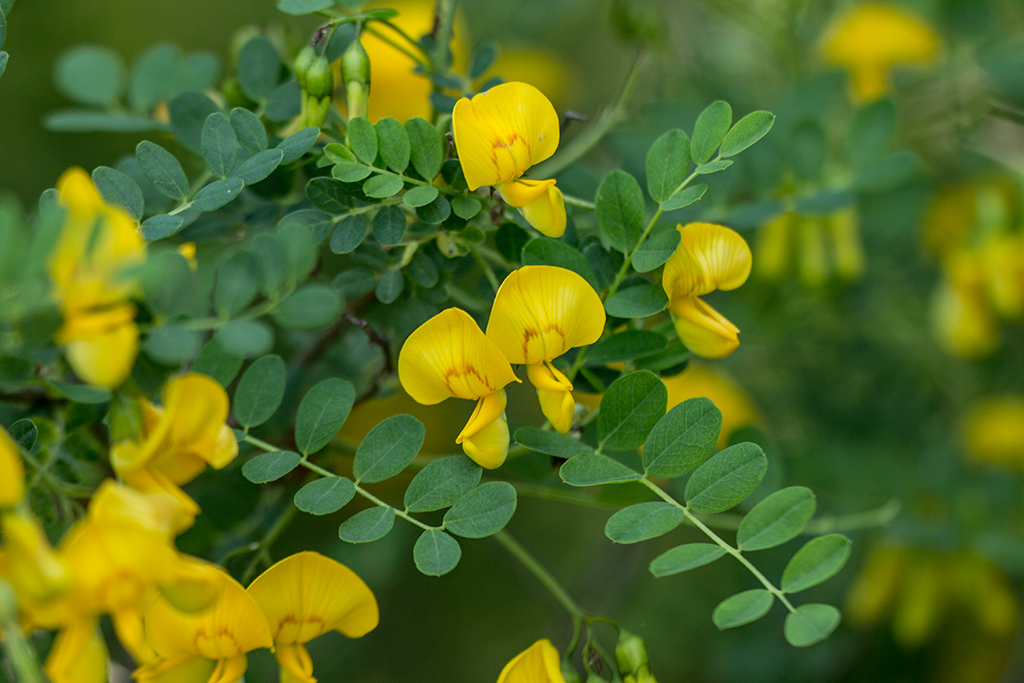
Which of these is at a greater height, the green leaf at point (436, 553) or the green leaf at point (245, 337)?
the green leaf at point (245, 337)

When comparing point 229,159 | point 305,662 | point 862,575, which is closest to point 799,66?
point 862,575

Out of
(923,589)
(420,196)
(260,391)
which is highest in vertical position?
(420,196)

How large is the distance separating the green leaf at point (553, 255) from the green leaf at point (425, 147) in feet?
0.24

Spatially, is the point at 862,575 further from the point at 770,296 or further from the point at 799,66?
the point at 799,66

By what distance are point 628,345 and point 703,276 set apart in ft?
0.19

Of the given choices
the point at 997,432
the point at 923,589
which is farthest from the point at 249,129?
the point at 997,432

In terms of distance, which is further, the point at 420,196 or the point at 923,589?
the point at 923,589

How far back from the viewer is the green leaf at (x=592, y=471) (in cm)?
42

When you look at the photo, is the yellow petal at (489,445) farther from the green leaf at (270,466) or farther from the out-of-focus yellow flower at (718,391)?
the out-of-focus yellow flower at (718,391)

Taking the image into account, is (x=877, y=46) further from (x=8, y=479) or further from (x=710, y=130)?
(x=8, y=479)

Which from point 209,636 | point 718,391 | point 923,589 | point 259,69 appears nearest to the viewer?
point 209,636

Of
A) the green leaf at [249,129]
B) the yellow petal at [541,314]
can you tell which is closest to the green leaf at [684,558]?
the yellow petal at [541,314]

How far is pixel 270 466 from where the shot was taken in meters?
0.43

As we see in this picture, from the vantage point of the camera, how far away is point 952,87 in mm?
1039
